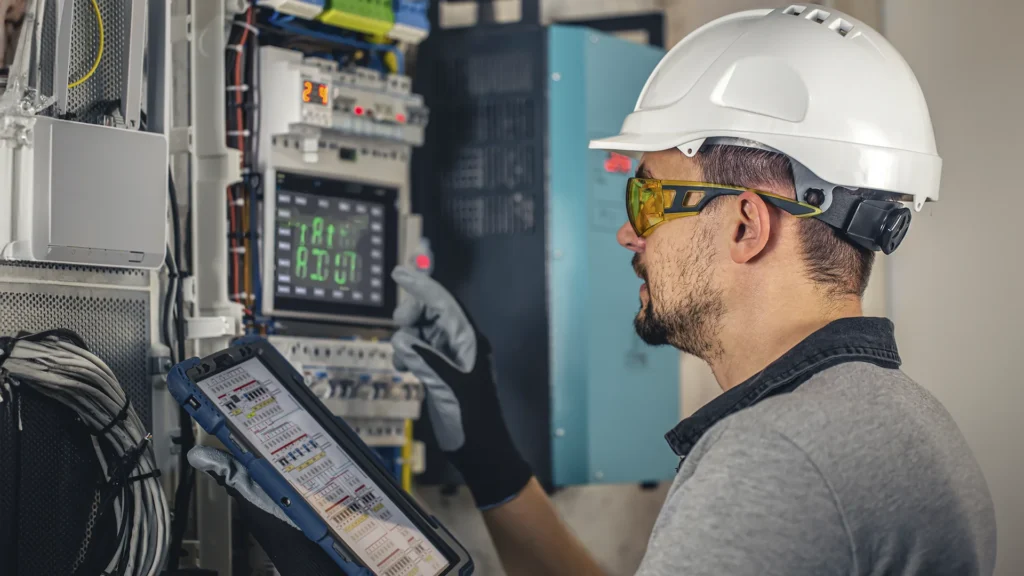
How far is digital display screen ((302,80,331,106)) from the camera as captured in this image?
2.52 meters

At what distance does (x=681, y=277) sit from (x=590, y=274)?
1275 millimetres

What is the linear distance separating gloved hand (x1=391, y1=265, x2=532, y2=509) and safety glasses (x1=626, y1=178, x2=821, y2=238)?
2.54ft

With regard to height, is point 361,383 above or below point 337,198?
below

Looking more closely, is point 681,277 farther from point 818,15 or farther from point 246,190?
point 246,190

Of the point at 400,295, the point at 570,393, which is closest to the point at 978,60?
the point at 570,393

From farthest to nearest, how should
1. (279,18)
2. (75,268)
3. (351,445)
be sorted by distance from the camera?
(279,18) < (351,445) < (75,268)

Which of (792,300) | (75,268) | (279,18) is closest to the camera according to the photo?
(792,300)

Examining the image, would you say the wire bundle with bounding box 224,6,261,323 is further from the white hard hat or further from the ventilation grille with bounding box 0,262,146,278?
the white hard hat

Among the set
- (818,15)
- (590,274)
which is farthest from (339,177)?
(818,15)

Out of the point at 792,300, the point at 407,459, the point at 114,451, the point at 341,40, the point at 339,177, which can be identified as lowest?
the point at 407,459

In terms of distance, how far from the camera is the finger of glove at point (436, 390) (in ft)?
7.96

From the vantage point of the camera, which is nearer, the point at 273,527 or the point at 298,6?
the point at 273,527

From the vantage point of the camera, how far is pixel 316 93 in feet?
8.34

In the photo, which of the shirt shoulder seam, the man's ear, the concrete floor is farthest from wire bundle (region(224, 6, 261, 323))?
the shirt shoulder seam
